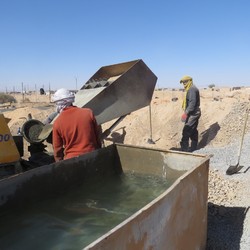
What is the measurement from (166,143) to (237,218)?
6210 millimetres

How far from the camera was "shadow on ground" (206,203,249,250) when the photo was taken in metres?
4.25

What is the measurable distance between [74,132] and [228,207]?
2.61m

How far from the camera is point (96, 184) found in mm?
4637

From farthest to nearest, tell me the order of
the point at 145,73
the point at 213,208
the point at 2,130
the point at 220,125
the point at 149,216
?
the point at 220,125 → the point at 145,73 → the point at 213,208 → the point at 2,130 → the point at 149,216

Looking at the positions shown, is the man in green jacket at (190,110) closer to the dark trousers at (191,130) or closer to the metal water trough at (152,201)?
the dark trousers at (191,130)

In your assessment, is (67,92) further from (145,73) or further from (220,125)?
(220,125)

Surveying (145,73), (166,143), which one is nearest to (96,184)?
(145,73)

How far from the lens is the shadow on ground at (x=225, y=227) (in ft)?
14.0

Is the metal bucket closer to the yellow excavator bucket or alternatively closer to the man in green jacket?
the yellow excavator bucket

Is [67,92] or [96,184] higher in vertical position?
[67,92]

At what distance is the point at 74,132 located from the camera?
4172 mm

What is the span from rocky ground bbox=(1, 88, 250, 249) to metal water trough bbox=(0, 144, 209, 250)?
816 mm

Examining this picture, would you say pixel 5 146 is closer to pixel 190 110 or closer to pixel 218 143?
pixel 190 110

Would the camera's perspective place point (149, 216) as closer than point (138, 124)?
Yes
